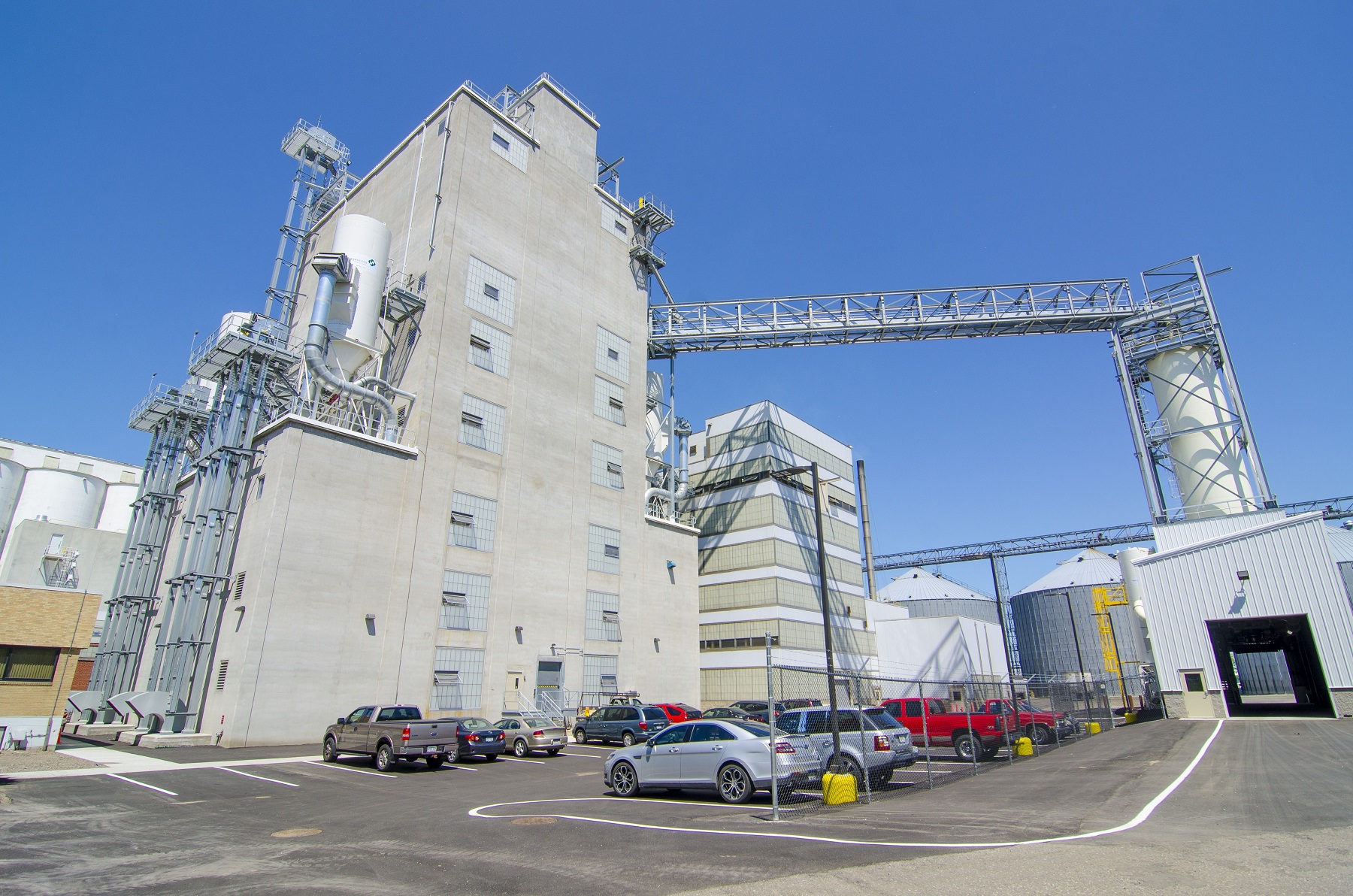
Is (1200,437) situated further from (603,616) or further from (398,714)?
(398,714)

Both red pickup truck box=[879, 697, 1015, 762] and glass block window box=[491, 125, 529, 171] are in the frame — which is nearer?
red pickup truck box=[879, 697, 1015, 762]

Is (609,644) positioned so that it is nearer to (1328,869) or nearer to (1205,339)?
(1328,869)

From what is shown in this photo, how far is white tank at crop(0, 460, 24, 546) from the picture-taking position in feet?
191

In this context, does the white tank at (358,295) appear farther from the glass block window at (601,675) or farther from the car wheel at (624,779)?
the car wheel at (624,779)

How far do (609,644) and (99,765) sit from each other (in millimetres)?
24104

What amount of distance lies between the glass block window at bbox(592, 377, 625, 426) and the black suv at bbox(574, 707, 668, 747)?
1973 cm

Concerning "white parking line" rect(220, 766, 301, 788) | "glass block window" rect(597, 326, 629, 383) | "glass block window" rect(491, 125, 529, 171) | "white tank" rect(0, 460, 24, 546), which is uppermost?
"glass block window" rect(491, 125, 529, 171)

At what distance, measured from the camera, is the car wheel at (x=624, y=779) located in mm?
14664

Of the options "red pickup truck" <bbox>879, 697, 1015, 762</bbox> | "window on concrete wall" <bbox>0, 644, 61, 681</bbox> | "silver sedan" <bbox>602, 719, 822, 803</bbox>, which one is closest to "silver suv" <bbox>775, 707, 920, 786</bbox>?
"silver sedan" <bbox>602, 719, 822, 803</bbox>

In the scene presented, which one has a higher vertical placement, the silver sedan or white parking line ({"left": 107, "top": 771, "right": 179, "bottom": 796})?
the silver sedan

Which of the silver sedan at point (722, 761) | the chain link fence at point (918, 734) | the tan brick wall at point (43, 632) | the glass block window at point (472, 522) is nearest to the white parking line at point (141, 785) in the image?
the tan brick wall at point (43, 632)

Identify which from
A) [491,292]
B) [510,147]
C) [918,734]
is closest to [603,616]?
[491,292]

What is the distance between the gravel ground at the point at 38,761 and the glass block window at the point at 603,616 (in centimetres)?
2235

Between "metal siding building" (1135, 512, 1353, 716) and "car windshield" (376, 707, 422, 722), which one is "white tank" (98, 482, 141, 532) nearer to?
"car windshield" (376, 707, 422, 722)
